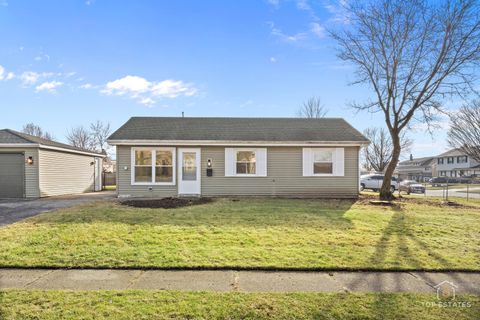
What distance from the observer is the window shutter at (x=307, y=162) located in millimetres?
13898

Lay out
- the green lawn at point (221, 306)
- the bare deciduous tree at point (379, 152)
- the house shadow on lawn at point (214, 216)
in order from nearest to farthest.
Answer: the green lawn at point (221, 306) → the house shadow on lawn at point (214, 216) → the bare deciduous tree at point (379, 152)

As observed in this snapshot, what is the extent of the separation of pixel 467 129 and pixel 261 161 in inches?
812

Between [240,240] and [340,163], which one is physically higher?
[340,163]

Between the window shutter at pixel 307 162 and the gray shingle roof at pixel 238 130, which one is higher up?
the gray shingle roof at pixel 238 130

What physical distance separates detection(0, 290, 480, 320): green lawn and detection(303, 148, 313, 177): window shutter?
10.5m

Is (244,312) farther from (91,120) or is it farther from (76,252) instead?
(91,120)

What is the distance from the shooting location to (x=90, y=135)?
45062 millimetres

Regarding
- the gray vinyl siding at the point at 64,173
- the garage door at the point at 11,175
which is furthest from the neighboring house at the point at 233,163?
the garage door at the point at 11,175

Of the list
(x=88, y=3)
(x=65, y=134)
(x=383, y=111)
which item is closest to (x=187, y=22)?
(x=88, y=3)

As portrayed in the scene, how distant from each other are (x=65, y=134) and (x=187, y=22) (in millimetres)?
41875

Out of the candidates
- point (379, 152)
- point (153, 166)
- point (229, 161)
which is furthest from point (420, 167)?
point (153, 166)

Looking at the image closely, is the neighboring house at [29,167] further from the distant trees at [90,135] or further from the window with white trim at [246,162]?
the distant trees at [90,135]

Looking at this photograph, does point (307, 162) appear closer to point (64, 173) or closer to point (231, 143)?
point (231, 143)

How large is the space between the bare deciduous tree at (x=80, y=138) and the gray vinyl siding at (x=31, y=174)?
33.2 m
